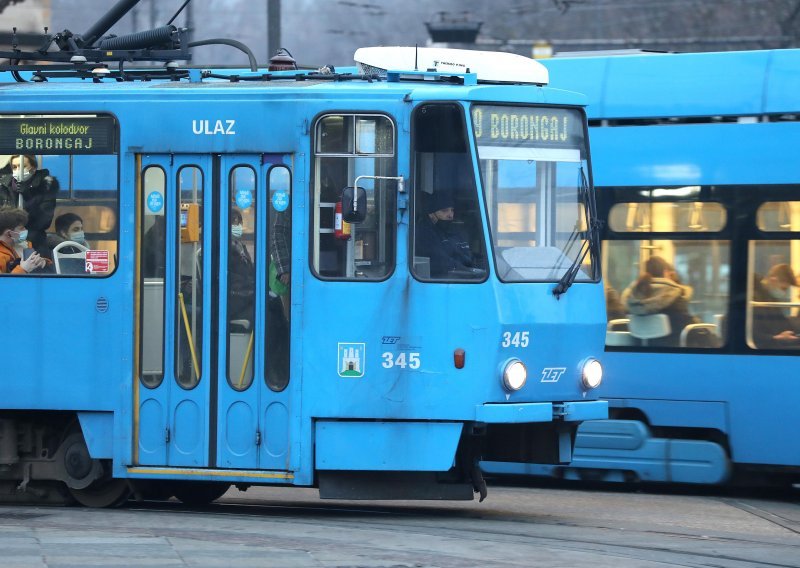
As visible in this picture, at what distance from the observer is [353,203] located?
9.92 meters

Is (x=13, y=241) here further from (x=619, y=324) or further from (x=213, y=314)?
(x=619, y=324)

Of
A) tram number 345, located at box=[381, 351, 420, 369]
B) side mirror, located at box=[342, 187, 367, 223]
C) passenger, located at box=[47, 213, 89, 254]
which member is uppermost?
side mirror, located at box=[342, 187, 367, 223]

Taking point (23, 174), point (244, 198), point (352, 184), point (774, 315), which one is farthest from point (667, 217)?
point (23, 174)

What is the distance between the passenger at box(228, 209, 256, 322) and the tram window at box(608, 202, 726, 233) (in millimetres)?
4221

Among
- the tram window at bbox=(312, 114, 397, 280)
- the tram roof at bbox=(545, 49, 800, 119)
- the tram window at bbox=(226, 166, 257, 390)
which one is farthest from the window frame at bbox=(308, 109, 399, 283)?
the tram roof at bbox=(545, 49, 800, 119)

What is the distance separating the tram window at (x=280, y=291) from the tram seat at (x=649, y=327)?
405 cm

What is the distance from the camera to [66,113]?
1075cm

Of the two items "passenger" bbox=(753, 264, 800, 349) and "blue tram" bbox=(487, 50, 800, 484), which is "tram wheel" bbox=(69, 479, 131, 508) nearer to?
"blue tram" bbox=(487, 50, 800, 484)

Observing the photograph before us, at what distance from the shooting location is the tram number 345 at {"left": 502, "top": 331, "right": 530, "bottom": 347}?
10047 millimetres

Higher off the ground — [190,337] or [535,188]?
[535,188]

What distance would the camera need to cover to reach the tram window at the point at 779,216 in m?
12.5

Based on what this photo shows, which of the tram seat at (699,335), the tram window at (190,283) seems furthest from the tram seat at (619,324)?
the tram window at (190,283)

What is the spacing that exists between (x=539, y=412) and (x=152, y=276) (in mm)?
2854

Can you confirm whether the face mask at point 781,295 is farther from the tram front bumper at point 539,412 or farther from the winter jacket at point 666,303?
the tram front bumper at point 539,412
